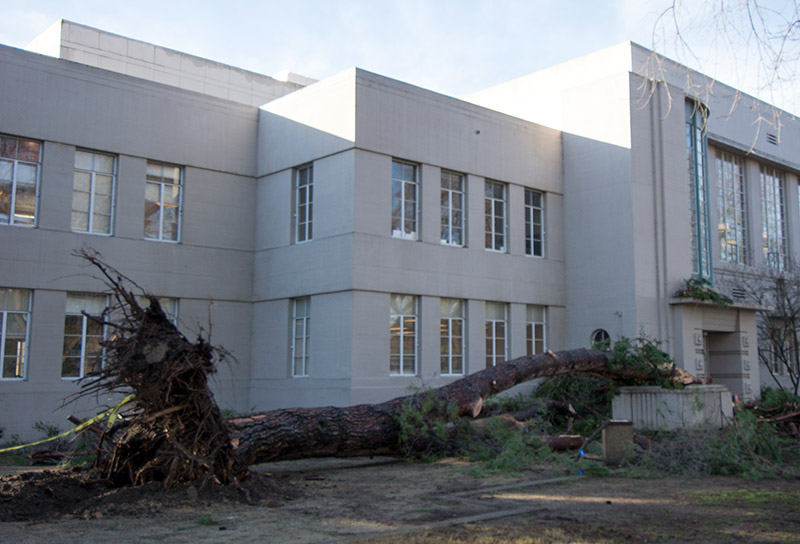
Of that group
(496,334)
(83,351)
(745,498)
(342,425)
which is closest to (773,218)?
(496,334)

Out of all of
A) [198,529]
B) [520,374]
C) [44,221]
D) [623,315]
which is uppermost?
A: [44,221]

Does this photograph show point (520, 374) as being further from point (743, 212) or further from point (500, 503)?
point (743, 212)

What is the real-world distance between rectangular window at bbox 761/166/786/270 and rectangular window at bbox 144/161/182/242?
19479 millimetres

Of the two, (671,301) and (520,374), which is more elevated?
(671,301)

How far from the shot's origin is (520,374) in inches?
596

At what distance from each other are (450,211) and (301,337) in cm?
501

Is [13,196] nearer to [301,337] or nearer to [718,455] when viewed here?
[301,337]

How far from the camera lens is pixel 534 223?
22.1m

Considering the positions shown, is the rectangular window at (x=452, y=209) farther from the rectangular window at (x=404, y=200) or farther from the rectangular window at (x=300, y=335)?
the rectangular window at (x=300, y=335)

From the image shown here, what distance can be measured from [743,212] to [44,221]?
70.4ft

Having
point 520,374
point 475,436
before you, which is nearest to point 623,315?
point 520,374

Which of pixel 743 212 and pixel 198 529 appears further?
pixel 743 212

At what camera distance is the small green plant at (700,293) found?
2084 cm

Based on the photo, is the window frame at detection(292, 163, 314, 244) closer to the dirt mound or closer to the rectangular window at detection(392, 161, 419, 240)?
the rectangular window at detection(392, 161, 419, 240)
